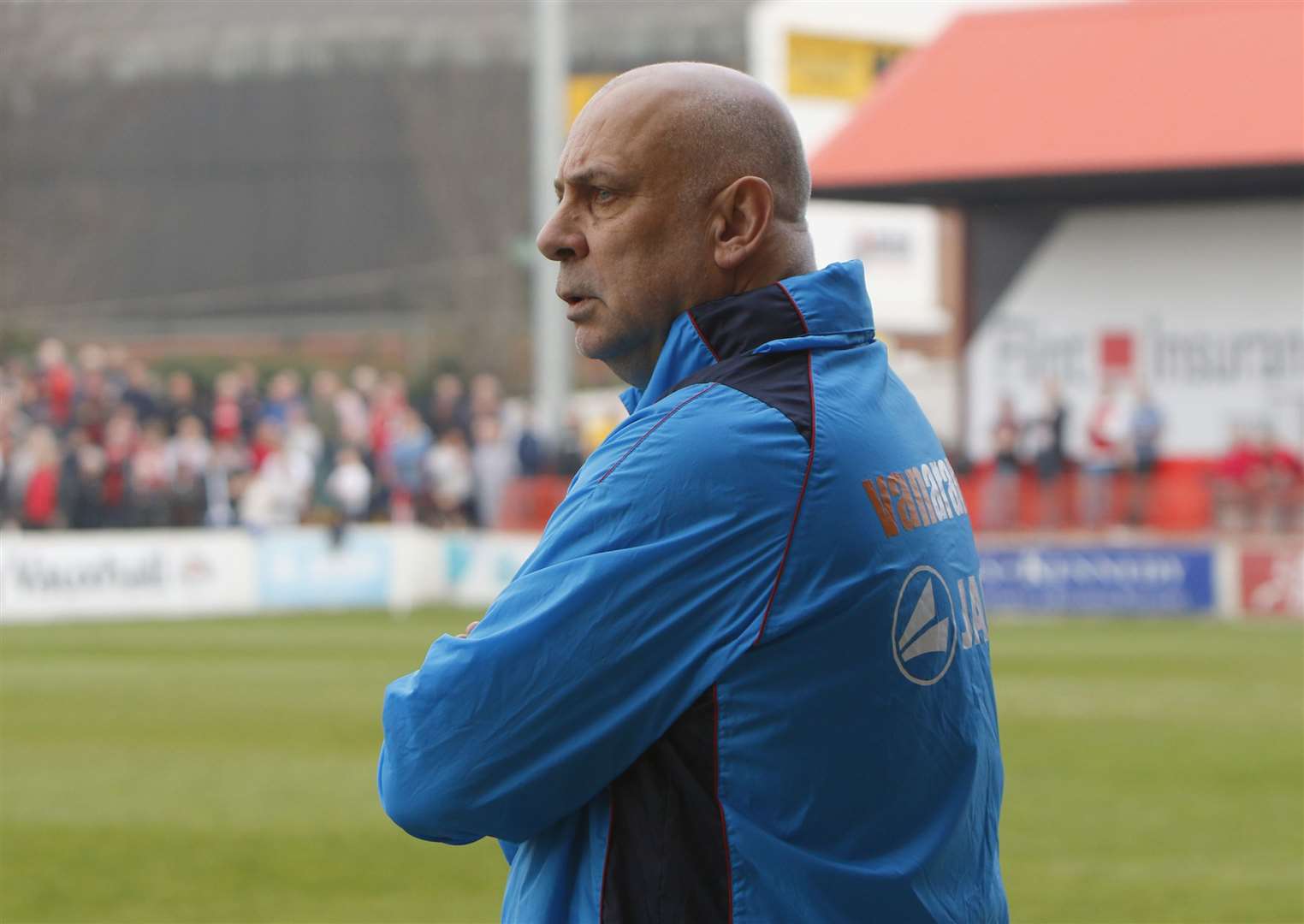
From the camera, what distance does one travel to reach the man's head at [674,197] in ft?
7.41

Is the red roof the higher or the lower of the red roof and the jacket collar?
the higher

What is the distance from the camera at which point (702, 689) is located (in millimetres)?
2074

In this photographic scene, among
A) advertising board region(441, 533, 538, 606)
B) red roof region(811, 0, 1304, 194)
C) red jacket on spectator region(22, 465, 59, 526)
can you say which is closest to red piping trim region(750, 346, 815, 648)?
advertising board region(441, 533, 538, 606)

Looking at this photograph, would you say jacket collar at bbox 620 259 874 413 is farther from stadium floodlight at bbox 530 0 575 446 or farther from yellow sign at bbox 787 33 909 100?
yellow sign at bbox 787 33 909 100

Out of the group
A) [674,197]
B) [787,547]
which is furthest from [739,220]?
[787,547]

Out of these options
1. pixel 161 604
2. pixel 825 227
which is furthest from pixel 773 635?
pixel 825 227

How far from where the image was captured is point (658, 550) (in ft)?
6.76

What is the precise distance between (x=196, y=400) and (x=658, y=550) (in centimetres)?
2567

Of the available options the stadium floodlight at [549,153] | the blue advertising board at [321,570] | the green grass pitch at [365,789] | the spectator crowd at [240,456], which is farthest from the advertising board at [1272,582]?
the blue advertising board at [321,570]

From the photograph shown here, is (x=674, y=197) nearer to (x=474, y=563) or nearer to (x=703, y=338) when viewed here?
(x=703, y=338)

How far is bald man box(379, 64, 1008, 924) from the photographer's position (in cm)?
207

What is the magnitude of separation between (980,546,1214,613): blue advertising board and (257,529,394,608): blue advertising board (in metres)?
6.79

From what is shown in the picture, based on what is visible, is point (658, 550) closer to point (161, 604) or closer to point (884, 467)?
point (884, 467)

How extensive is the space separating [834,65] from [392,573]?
40.8 ft
